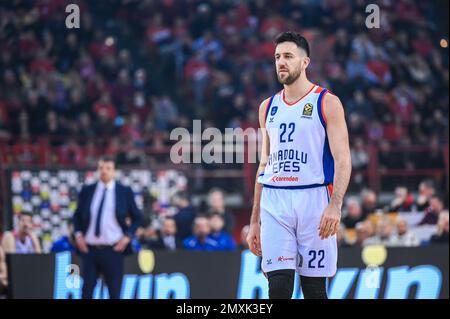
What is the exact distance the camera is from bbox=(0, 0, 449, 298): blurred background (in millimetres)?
15281

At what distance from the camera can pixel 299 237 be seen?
275 inches

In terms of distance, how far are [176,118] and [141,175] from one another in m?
5.23

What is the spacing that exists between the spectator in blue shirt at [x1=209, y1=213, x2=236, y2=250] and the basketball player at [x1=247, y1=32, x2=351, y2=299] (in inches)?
237

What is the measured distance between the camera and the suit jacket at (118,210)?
1134cm

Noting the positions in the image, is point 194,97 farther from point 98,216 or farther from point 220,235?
point 98,216

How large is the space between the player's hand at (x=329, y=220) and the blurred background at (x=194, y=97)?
25.5 feet

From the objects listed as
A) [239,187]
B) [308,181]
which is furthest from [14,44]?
[308,181]

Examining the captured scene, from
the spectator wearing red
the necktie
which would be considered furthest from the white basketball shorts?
the spectator wearing red

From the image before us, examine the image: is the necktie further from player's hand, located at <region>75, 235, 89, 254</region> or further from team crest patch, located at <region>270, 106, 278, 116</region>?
team crest patch, located at <region>270, 106, 278, 116</region>

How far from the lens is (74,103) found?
20.7 m

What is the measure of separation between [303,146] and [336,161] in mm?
286

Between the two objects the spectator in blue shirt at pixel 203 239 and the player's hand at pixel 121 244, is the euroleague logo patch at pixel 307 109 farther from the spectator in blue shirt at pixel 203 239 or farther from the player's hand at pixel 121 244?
the spectator in blue shirt at pixel 203 239

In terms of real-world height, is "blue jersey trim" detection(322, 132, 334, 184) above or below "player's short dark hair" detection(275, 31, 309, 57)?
below
